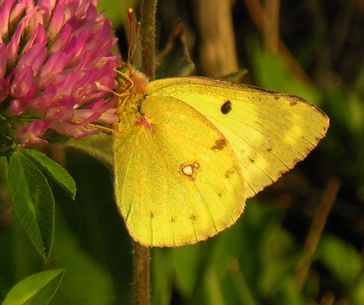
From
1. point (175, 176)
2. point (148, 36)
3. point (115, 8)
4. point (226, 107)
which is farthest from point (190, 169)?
point (115, 8)

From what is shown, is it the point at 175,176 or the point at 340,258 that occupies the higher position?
the point at 175,176

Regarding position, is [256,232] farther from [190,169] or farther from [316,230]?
[190,169]

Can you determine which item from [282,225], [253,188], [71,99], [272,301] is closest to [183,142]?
[253,188]

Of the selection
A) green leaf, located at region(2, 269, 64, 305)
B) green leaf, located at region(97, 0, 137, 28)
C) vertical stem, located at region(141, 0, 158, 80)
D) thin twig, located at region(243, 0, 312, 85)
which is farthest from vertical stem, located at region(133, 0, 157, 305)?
thin twig, located at region(243, 0, 312, 85)

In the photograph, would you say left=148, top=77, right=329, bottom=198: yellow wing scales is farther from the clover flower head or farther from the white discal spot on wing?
the clover flower head

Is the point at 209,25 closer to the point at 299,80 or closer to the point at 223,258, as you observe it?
the point at 299,80

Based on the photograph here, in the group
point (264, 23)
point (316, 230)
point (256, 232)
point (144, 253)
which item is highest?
point (144, 253)

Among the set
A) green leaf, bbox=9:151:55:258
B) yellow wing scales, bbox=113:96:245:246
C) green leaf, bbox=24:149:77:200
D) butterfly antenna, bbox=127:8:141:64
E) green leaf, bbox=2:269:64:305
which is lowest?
green leaf, bbox=2:269:64:305
